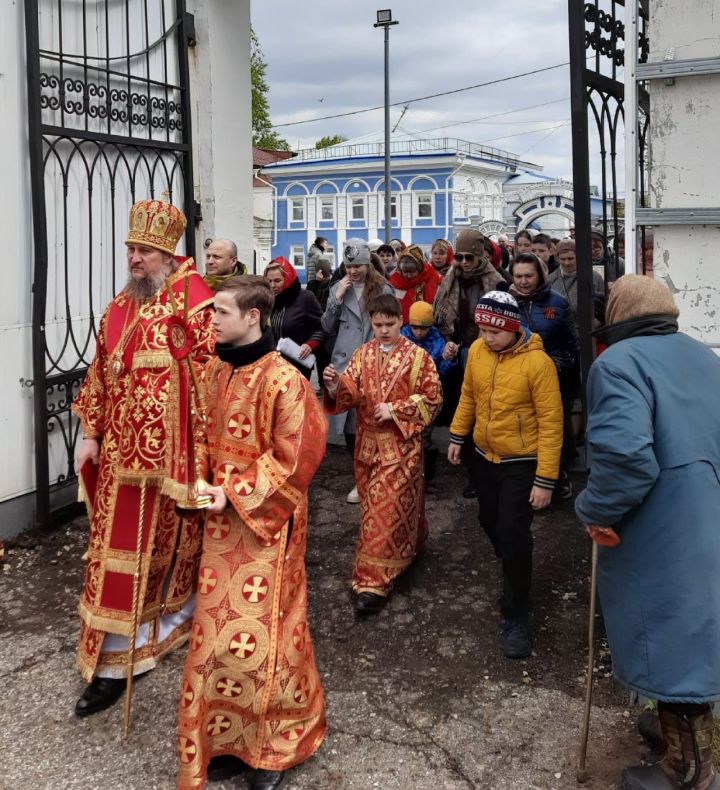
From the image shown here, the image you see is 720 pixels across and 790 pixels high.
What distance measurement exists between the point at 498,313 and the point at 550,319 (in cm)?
169

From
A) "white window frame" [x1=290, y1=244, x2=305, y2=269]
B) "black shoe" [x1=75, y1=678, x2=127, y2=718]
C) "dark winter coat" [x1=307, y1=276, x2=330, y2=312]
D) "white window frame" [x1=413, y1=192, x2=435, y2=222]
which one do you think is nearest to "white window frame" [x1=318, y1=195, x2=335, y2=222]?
"white window frame" [x1=290, y1=244, x2=305, y2=269]

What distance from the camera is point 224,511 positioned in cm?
312

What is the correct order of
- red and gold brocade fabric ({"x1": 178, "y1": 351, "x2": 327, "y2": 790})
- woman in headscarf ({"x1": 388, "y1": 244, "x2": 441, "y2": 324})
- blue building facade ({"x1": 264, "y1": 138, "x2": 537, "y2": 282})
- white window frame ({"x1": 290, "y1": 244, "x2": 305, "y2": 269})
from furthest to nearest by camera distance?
white window frame ({"x1": 290, "y1": 244, "x2": 305, "y2": 269}) < blue building facade ({"x1": 264, "y1": 138, "x2": 537, "y2": 282}) < woman in headscarf ({"x1": 388, "y1": 244, "x2": 441, "y2": 324}) < red and gold brocade fabric ({"x1": 178, "y1": 351, "x2": 327, "y2": 790})

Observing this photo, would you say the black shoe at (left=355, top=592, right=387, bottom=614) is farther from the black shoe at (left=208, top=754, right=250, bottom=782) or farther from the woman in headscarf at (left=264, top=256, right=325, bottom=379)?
the woman in headscarf at (left=264, top=256, right=325, bottom=379)

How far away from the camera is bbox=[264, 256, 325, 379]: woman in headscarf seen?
6.28m

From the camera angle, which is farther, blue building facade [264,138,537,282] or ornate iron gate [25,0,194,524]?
blue building facade [264,138,537,282]

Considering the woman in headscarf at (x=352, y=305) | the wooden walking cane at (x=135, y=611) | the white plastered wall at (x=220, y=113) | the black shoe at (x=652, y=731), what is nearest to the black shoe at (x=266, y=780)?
the wooden walking cane at (x=135, y=611)

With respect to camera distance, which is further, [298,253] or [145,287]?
[298,253]

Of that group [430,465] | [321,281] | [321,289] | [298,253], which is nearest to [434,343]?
[430,465]

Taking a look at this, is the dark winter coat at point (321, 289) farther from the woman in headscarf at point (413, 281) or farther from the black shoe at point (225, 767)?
the black shoe at point (225, 767)

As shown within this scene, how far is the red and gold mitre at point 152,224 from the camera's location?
13.0ft

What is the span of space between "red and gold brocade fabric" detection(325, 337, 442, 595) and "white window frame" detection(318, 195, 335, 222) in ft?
144

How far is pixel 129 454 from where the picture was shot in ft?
12.6

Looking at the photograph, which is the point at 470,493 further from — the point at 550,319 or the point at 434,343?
the point at 550,319
